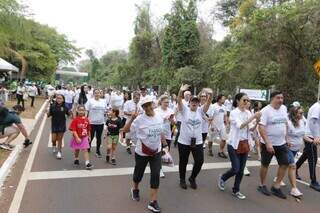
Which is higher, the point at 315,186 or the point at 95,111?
the point at 95,111

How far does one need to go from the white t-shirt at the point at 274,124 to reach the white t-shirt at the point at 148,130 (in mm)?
1824

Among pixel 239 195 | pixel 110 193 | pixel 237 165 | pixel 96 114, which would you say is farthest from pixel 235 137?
pixel 96 114

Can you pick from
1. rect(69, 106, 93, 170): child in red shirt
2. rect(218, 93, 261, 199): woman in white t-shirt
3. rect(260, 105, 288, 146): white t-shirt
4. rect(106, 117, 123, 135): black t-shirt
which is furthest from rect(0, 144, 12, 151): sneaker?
rect(260, 105, 288, 146): white t-shirt

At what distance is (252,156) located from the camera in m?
11.6

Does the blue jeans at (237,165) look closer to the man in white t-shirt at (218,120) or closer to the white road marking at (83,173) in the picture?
the white road marking at (83,173)

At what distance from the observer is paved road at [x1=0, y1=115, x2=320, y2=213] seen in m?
6.59

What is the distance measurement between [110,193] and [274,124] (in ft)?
9.65

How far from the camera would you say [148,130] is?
6492 mm

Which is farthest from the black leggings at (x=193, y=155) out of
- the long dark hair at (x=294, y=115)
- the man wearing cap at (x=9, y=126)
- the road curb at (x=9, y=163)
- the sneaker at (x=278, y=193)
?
the man wearing cap at (x=9, y=126)

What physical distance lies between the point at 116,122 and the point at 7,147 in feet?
10.4

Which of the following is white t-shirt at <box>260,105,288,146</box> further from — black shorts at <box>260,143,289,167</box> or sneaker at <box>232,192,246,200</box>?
sneaker at <box>232,192,246,200</box>

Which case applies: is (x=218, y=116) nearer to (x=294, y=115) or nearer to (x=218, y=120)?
(x=218, y=120)

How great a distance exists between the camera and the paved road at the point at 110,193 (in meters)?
6.59

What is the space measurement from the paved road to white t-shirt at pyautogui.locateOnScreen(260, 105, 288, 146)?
99cm
